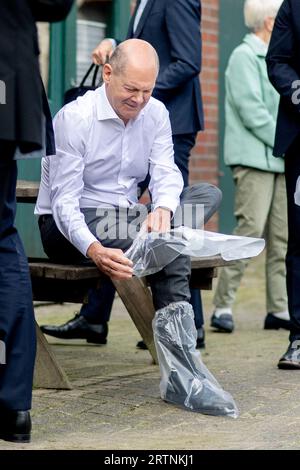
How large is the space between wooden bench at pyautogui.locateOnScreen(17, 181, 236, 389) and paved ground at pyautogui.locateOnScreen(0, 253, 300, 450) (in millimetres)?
109

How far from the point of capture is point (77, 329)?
272 inches

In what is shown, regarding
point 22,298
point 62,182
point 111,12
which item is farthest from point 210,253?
point 111,12

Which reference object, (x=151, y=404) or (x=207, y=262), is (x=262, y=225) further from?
(x=151, y=404)

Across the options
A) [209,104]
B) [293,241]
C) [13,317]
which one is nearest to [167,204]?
[293,241]

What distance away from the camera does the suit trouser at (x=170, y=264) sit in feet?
17.5

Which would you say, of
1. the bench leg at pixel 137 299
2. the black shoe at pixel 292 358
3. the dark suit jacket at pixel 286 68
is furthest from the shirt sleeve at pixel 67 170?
the black shoe at pixel 292 358

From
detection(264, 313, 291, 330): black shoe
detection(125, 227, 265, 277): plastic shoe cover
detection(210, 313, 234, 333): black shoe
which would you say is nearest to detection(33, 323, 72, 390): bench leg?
detection(125, 227, 265, 277): plastic shoe cover

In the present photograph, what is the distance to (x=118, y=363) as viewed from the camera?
6500mm

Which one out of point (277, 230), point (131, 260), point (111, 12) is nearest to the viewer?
point (131, 260)

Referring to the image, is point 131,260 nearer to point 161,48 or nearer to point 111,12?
point 161,48

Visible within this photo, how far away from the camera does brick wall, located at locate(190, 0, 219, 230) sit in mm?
10445

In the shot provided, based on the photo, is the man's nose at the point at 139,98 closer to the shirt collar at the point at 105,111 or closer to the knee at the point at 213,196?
the shirt collar at the point at 105,111

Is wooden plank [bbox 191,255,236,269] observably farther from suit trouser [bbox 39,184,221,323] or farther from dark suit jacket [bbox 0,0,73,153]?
dark suit jacket [bbox 0,0,73,153]
